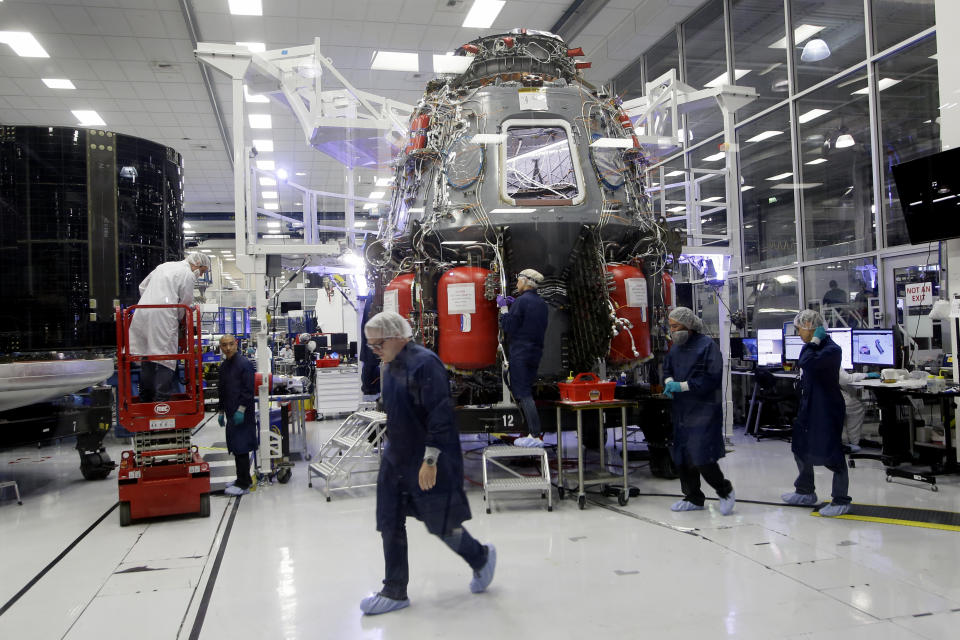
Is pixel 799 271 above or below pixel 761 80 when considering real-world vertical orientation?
below

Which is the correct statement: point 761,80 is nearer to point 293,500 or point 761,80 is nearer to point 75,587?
point 293,500

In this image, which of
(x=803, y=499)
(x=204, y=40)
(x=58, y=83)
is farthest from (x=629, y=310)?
(x=58, y=83)

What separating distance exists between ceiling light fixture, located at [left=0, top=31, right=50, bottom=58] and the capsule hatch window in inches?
340

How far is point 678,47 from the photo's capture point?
11.7m

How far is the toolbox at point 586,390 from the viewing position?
560 cm

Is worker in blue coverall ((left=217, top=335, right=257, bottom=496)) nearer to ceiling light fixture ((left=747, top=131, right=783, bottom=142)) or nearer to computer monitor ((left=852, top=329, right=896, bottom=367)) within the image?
computer monitor ((left=852, top=329, right=896, bottom=367))

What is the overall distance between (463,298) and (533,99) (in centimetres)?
215

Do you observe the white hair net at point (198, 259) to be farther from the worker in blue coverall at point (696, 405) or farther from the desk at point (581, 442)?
the worker in blue coverall at point (696, 405)

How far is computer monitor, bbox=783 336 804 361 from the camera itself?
8438 millimetres

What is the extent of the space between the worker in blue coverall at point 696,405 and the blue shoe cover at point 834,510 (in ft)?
2.07

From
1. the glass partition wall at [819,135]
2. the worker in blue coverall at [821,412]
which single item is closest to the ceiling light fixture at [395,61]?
the glass partition wall at [819,135]

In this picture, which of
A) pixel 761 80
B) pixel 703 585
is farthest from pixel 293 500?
pixel 761 80

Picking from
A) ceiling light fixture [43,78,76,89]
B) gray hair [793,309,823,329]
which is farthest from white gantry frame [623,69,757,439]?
ceiling light fixture [43,78,76,89]

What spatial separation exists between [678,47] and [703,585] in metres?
10.2
